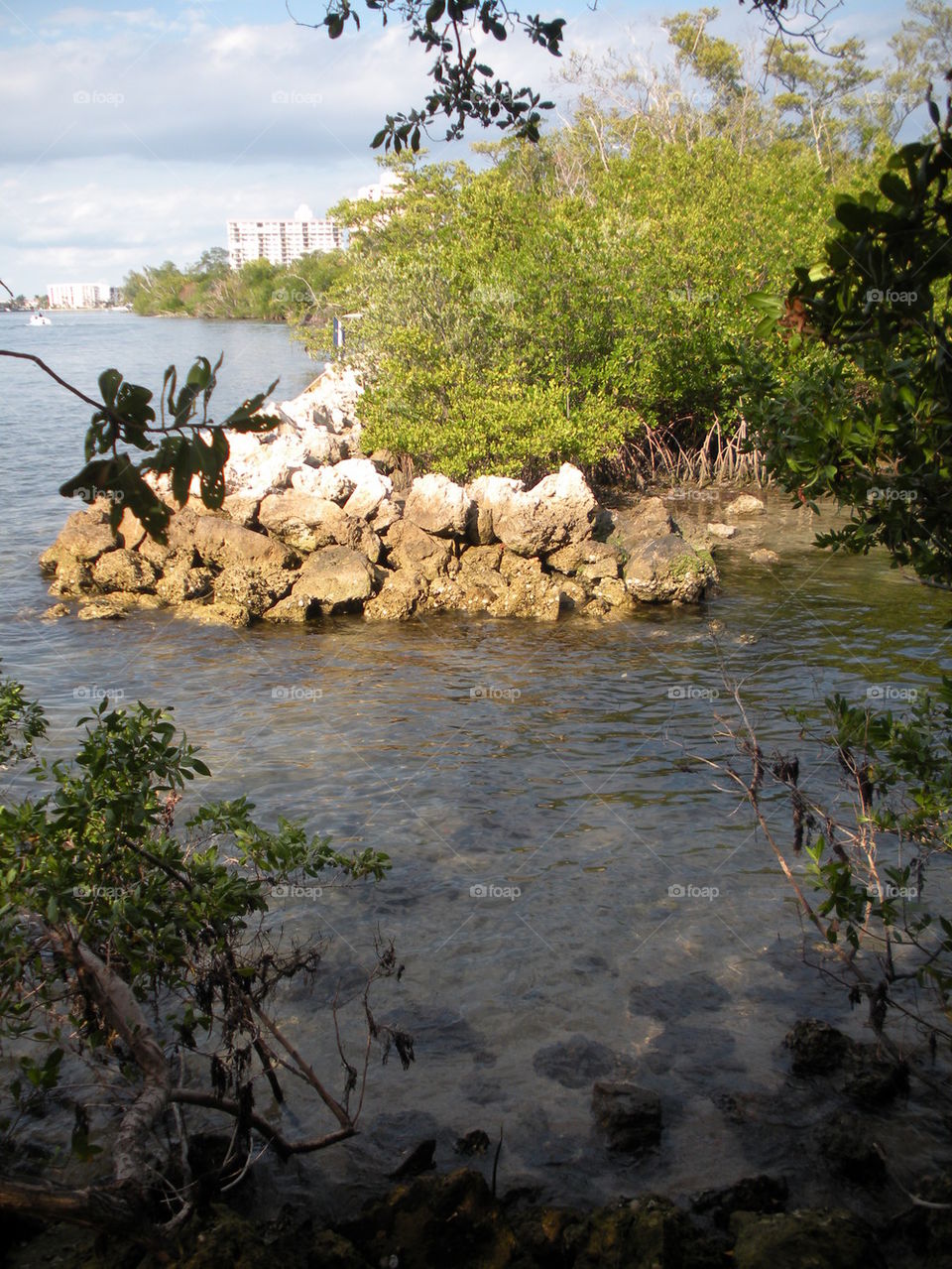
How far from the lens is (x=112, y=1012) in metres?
5.03

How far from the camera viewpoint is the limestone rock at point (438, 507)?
2056 centimetres

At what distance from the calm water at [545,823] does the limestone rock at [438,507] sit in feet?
7.38

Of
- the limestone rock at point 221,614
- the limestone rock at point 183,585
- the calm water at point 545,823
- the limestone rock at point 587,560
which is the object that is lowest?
the calm water at point 545,823

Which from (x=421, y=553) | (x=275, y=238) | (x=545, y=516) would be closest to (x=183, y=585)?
(x=421, y=553)

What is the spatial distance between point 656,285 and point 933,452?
2540 centimetres

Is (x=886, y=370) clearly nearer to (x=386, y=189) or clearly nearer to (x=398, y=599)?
(x=398, y=599)

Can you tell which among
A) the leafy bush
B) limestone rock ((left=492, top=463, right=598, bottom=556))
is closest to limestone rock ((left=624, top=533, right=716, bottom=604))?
limestone rock ((left=492, top=463, right=598, bottom=556))

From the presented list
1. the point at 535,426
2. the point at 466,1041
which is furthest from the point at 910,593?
the point at 466,1041

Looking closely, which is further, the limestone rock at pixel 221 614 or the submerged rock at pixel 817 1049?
the limestone rock at pixel 221 614

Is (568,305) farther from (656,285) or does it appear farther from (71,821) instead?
(71,821)

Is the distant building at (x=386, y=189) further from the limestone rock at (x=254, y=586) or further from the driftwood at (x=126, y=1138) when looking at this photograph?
the driftwood at (x=126, y=1138)

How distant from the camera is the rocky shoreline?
19.9 meters

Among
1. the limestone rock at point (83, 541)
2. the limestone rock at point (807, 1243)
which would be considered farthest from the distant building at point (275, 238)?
the limestone rock at point (807, 1243)

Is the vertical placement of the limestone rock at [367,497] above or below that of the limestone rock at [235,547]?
above
